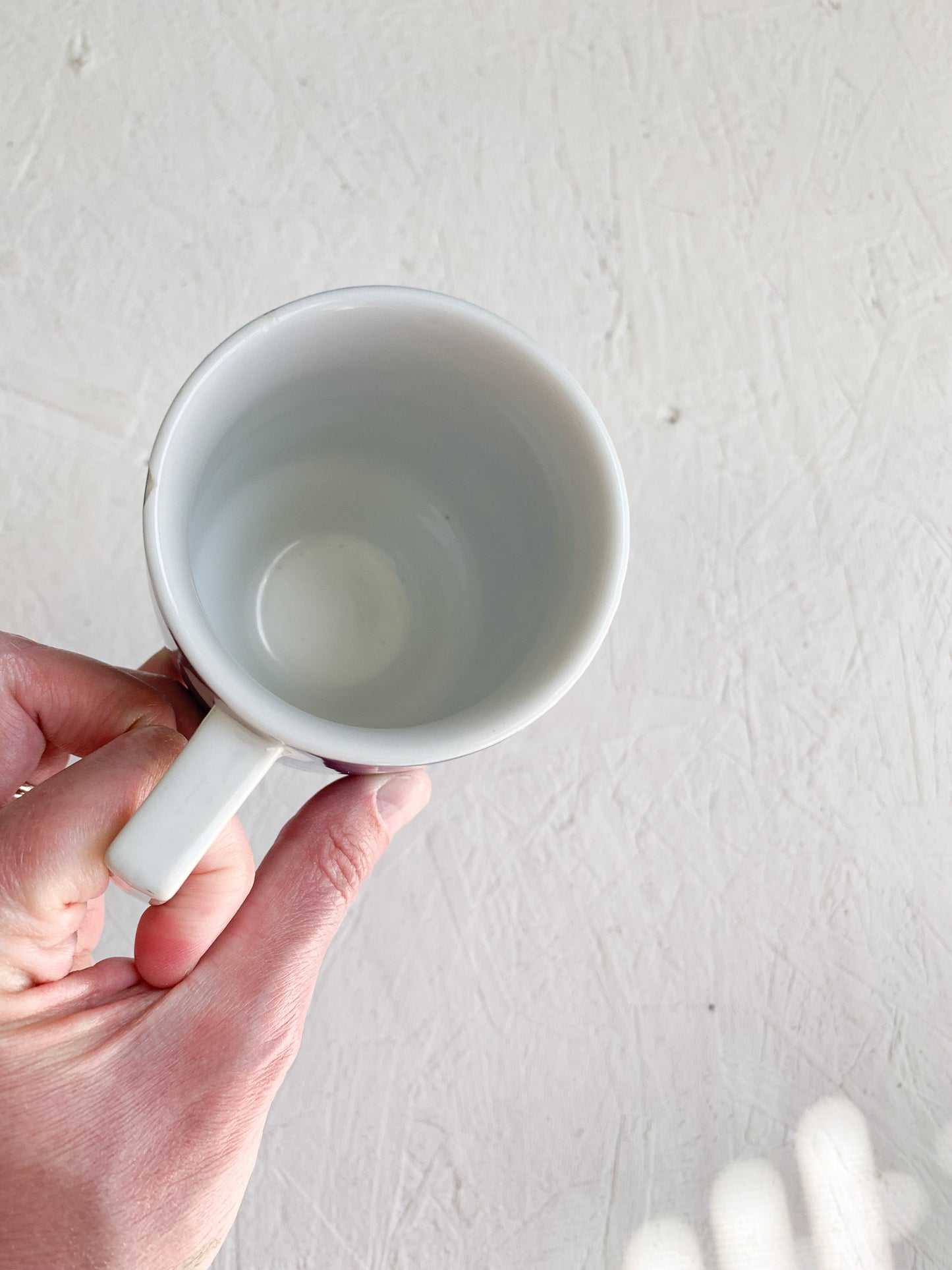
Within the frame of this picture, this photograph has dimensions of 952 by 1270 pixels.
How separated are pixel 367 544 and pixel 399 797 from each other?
0.20 metres

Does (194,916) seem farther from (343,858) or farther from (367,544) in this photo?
(367,544)

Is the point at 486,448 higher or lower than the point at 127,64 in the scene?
lower

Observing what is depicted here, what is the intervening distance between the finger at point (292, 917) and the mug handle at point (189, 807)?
0.32ft

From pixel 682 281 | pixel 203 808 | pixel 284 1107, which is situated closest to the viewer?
pixel 203 808

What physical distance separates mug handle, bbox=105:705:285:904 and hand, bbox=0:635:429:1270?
0.25 ft

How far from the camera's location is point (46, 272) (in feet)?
2.55

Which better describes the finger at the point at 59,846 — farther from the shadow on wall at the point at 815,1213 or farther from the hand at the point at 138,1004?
the shadow on wall at the point at 815,1213

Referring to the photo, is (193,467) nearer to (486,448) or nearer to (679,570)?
(486,448)

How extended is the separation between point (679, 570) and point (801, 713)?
0.16 m

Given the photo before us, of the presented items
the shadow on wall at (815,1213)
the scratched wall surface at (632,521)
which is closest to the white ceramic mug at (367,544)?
the scratched wall surface at (632,521)

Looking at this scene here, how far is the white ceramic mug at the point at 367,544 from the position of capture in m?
0.42

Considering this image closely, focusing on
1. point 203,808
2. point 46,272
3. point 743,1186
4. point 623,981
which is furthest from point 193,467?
point 743,1186

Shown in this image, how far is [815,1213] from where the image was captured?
750mm

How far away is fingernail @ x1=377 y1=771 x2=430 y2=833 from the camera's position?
559mm
